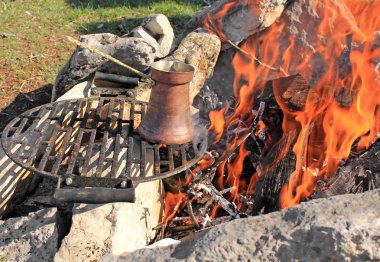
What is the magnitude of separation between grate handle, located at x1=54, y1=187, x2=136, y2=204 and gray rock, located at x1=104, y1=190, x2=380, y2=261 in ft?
1.08

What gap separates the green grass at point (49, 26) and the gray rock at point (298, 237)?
386 centimetres

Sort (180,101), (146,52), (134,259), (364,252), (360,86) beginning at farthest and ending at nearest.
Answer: (146,52), (360,86), (180,101), (134,259), (364,252)

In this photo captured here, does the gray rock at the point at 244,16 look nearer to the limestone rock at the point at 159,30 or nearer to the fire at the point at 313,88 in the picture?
the fire at the point at 313,88

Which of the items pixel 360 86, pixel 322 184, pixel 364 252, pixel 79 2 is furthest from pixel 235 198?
pixel 79 2

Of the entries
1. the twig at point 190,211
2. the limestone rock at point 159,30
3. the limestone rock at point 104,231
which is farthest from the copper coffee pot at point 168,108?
the limestone rock at point 159,30

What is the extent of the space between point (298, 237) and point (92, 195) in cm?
95

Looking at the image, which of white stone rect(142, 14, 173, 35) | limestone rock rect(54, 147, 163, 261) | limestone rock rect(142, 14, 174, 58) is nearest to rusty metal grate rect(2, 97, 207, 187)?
limestone rock rect(54, 147, 163, 261)

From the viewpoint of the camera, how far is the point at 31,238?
2.40 m

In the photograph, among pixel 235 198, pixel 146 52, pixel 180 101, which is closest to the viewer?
pixel 180 101

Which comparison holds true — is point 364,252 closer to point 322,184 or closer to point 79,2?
point 322,184

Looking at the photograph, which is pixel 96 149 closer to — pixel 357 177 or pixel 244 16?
pixel 357 177

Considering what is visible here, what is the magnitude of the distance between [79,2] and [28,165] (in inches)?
234

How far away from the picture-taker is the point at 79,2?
24.9ft

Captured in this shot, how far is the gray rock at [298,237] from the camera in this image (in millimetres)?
1539
